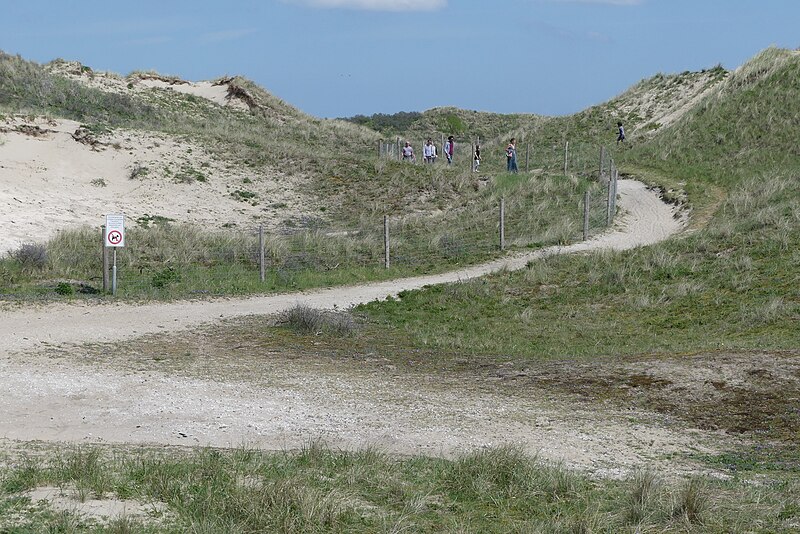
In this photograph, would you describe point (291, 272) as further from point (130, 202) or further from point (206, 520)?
point (206, 520)

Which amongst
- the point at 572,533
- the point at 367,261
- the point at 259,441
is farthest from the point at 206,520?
the point at 367,261

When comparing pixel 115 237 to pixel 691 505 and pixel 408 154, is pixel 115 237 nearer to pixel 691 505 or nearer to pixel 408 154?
pixel 691 505

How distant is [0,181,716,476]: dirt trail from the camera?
35.0 feet

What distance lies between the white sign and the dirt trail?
4.38 metres

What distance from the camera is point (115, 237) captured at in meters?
21.0

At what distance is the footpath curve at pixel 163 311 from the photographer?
16.8 metres

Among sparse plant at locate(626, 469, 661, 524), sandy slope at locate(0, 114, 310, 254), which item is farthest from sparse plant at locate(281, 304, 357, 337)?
sandy slope at locate(0, 114, 310, 254)

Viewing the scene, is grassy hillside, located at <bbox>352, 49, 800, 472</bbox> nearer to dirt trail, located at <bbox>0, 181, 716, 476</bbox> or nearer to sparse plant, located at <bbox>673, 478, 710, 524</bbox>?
dirt trail, located at <bbox>0, 181, 716, 476</bbox>

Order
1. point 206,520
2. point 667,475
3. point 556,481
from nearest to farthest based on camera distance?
point 206,520 → point 556,481 → point 667,475

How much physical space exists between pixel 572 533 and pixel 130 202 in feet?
94.5

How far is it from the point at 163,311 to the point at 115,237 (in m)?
2.68

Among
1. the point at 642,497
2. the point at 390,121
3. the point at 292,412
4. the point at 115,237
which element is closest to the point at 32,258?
the point at 115,237

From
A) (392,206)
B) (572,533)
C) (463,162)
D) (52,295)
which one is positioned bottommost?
(572,533)

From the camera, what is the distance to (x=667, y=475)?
30.0ft
